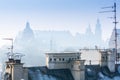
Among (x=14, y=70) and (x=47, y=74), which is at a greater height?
(x=14, y=70)

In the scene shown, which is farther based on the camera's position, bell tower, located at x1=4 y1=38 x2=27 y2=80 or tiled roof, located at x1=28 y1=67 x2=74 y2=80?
tiled roof, located at x1=28 y1=67 x2=74 y2=80

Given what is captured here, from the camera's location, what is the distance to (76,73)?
86.7 meters

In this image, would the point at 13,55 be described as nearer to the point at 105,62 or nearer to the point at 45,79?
the point at 45,79

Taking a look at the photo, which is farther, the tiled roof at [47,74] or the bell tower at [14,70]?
the tiled roof at [47,74]

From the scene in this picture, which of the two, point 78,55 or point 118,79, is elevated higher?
point 78,55

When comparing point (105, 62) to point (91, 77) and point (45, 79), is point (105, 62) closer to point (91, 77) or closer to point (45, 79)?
point (91, 77)

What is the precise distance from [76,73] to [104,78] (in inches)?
335

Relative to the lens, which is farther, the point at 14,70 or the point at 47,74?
the point at 47,74

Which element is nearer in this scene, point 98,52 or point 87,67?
point 87,67

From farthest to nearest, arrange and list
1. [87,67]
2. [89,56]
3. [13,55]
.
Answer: [89,56] < [87,67] < [13,55]

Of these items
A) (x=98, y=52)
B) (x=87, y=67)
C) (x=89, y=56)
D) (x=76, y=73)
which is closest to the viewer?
(x=76, y=73)

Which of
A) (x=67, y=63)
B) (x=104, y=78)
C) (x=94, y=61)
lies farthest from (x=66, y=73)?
(x=94, y=61)

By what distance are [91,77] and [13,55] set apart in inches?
782

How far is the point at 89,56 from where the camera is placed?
10644 cm
